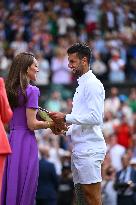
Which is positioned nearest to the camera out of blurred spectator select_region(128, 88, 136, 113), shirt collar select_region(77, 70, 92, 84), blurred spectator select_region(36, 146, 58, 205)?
shirt collar select_region(77, 70, 92, 84)

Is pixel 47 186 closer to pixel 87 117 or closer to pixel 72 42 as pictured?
pixel 87 117

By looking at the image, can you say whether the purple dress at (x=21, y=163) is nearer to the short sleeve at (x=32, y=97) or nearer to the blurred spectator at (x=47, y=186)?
the short sleeve at (x=32, y=97)

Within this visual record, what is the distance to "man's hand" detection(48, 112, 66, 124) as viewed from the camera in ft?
30.8

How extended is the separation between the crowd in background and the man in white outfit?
746 cm

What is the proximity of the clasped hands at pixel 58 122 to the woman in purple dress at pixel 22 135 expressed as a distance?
0.08 metres

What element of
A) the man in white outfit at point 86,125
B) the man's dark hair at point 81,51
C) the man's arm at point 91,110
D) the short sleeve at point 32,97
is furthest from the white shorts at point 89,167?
the man's dark hair at point 81,51

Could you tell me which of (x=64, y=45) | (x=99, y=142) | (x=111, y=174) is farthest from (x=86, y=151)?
(x=64, y=45)

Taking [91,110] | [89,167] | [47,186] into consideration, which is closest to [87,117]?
[91,110]

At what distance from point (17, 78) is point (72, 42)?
41.6ft

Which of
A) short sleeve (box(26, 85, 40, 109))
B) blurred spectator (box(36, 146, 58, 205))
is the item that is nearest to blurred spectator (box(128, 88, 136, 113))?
blurred spectator (box(36, 146, 58, 205))

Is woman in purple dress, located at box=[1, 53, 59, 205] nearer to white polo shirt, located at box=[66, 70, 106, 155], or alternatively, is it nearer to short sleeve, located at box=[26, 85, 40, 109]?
short sleeve, located at box=[26, 85, 40, 109]

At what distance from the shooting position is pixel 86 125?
926cm

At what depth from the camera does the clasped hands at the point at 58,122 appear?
941 cm

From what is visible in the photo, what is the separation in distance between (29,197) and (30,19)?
47.5 feet
